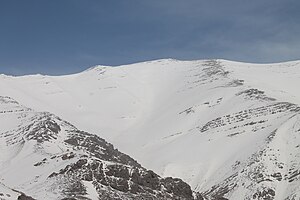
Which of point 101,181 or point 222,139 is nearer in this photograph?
point 101,181

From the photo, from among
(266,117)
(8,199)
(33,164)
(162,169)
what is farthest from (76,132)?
(8,199)

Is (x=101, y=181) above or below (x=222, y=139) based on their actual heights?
below

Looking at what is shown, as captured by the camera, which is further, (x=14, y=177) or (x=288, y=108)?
(x=288, y=108)

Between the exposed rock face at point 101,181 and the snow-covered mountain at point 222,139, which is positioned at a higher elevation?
the snow-covered mountain at point 222,139

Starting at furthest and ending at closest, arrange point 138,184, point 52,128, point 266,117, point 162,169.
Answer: point 266,117
point 162,169
point 52,128
point 138,184

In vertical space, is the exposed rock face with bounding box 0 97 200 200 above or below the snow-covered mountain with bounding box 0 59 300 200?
below

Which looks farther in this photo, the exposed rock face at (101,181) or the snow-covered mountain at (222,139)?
the snow-covered mountain at (222,139)

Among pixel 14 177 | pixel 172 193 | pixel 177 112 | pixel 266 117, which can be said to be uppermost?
pixel 177 112

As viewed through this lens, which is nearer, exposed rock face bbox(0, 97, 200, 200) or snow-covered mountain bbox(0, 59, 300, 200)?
exposed rock face bbox(0, 97, 200, 200)

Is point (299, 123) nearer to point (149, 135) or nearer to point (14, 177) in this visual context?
point (149, 135)

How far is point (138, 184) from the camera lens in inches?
2677

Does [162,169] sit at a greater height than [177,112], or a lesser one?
lesser

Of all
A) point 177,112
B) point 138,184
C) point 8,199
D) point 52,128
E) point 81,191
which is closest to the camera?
point 8,199

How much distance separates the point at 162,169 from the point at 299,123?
35.1 metres
